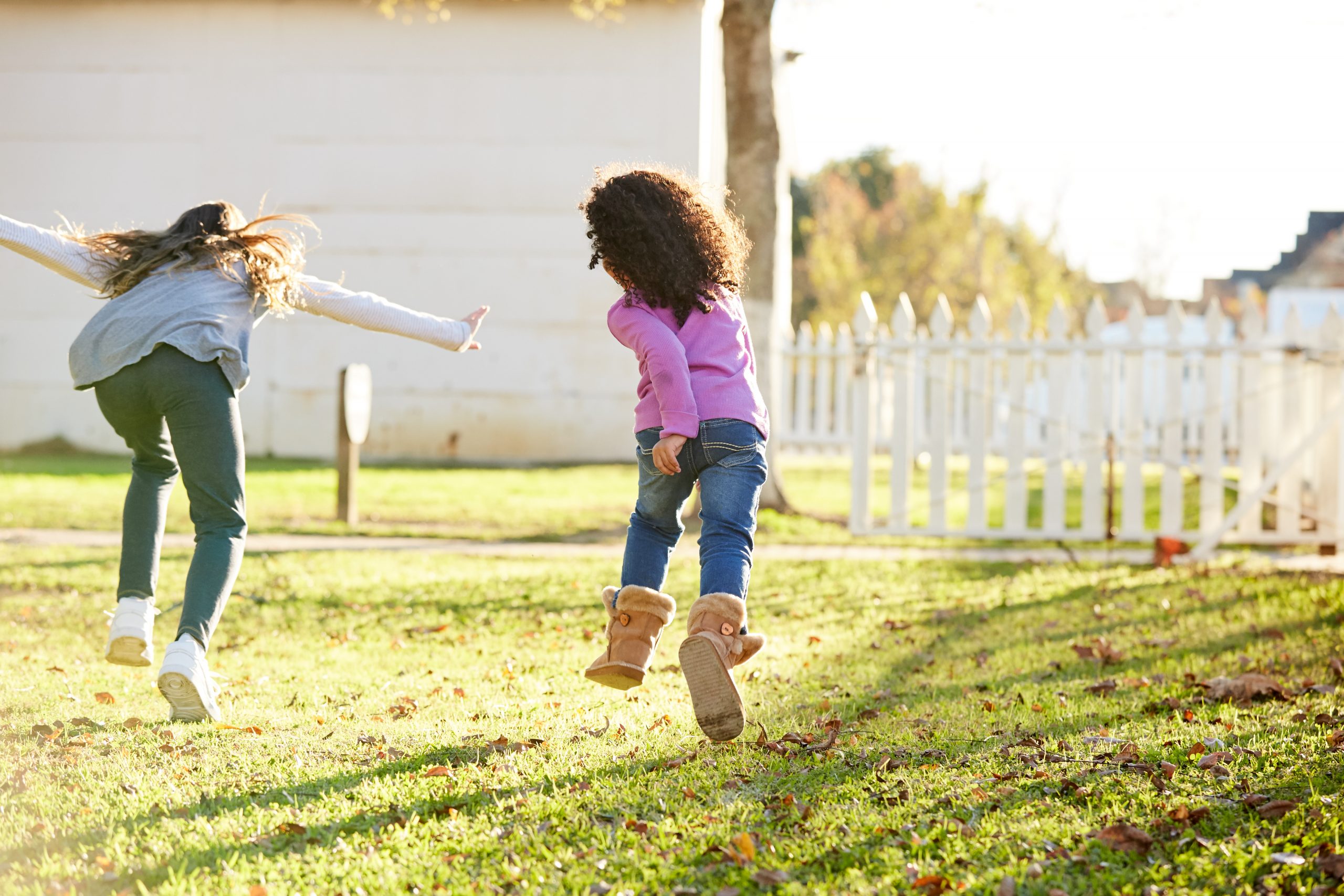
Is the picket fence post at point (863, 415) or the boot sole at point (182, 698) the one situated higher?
the picket fence post at point (863, 415)

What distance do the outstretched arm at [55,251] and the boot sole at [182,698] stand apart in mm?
1292

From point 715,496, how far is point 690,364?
39cm

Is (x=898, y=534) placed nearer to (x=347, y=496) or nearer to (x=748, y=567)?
(x=347, y=496)

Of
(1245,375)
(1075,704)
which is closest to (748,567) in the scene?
(1075,704)

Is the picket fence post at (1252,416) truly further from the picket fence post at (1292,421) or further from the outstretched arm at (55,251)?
the outstretched arm at (55,251)

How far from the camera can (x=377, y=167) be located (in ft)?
54.6

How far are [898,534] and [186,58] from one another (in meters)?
12.9

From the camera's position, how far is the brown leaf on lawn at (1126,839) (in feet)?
8.84

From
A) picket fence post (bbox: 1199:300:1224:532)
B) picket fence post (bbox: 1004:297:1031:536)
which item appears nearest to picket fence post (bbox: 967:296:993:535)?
picket fence post (bbox: 1004:297:1031:536)

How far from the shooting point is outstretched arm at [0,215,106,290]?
388 cm

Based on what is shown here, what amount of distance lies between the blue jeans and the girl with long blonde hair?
803mm

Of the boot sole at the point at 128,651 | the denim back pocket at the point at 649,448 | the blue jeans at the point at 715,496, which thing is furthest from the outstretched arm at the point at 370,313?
the boot sole at the point at 128,651

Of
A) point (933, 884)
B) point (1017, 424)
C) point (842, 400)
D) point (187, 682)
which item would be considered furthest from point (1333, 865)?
point (842, 400)

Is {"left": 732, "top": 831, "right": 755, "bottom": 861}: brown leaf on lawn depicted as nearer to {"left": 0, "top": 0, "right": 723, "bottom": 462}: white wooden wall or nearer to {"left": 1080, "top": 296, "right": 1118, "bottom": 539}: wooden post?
{"left": 1080, "top": 296, "right": 1118, "bottom": 539}: wooden post
